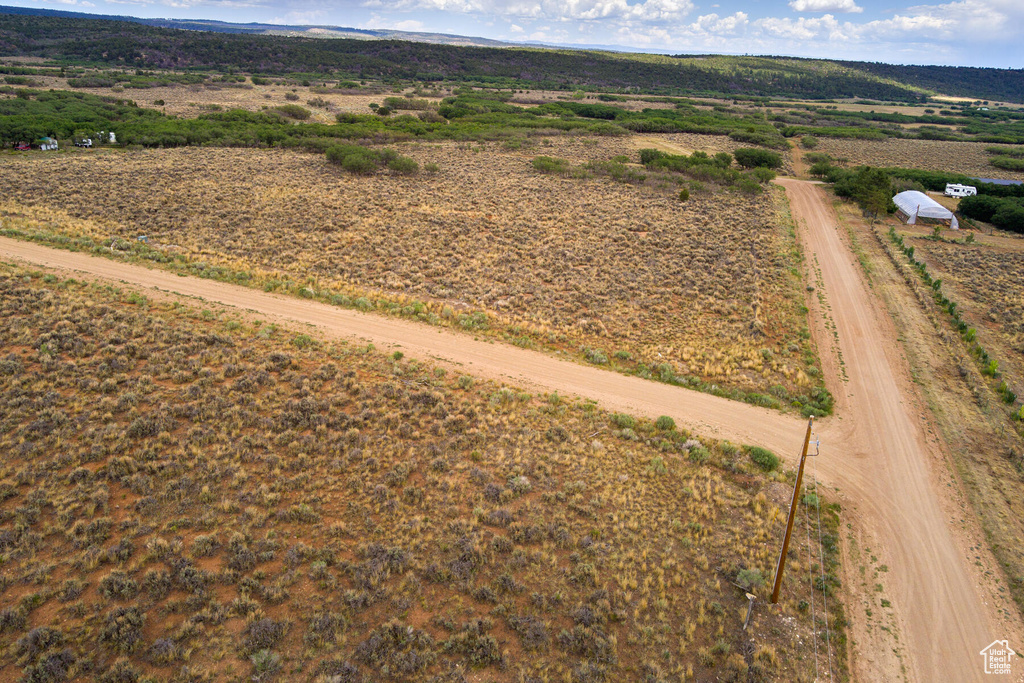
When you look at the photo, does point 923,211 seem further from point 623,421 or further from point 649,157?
point 623,421

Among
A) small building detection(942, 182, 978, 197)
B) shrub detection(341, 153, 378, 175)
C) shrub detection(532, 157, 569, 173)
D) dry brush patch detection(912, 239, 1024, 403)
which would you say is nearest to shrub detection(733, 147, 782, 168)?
small building detection(942, 182, 978, 197)

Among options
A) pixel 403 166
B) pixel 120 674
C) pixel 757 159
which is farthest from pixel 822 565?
pixel 757 159

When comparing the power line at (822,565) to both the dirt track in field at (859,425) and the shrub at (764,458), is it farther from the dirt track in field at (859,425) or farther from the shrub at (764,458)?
the shrub at (764,458)

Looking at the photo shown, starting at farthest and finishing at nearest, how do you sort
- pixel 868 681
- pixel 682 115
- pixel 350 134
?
1. pixel 682 115
2. pixel 350 134
3. pixel 868 681

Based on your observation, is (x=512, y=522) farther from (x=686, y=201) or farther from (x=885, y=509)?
(x=686, y=201)

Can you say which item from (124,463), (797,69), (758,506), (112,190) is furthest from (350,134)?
(797,69)

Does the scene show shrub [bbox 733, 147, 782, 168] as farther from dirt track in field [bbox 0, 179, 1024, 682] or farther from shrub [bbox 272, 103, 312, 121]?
shrub [bbox 272, 103, 312, 121]

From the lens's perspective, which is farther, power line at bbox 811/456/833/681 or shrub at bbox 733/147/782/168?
shrub at bbox 733/147/782/168
